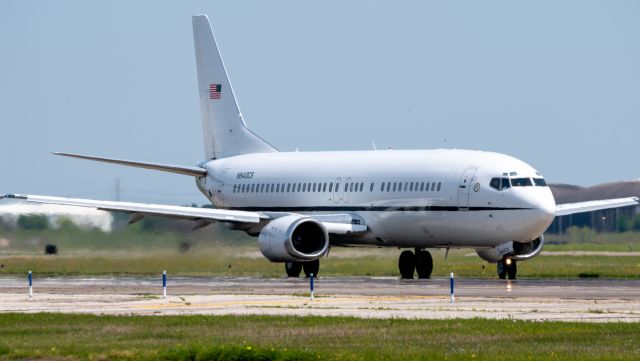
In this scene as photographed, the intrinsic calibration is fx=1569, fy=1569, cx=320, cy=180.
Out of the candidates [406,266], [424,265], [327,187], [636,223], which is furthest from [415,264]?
[636,223]

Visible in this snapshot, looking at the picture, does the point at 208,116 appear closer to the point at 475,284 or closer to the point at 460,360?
the point at 475,284

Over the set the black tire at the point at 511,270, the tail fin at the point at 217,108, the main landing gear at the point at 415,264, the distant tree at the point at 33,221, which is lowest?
the black tire at the point at 511,270

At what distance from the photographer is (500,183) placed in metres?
46.6

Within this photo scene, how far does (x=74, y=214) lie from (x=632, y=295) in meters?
23.9

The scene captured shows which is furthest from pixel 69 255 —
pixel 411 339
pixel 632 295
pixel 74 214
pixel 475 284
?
pixel 411 339

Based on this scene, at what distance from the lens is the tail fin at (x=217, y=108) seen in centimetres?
5950

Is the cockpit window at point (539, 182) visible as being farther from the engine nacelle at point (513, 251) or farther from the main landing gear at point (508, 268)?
the main landing gear at point (508, 268)

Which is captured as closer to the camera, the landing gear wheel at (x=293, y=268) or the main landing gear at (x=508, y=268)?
the main landing gear at (x=508, y=268)

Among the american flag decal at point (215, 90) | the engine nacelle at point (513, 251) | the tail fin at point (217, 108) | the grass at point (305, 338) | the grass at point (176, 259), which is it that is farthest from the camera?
the american flag decal at point (215, 90)

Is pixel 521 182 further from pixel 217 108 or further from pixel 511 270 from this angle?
pixel 217 108

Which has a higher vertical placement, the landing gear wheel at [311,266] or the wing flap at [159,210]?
the wing flap at [159,210]

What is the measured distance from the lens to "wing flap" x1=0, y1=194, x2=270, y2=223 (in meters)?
48.8

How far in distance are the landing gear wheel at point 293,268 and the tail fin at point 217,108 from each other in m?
9.00

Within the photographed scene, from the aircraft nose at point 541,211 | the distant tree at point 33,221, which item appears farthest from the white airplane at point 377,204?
the distant tree at point 33,221
